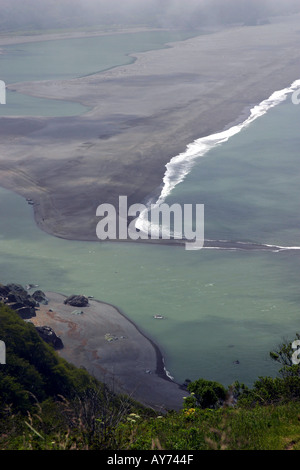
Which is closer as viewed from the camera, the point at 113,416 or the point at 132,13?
the point at 113,416

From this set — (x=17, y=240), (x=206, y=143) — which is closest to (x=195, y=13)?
(x=206, y=143)

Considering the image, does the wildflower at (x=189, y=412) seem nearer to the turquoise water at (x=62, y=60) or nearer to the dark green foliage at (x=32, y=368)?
the dark green foliage at (x=32, y=368)

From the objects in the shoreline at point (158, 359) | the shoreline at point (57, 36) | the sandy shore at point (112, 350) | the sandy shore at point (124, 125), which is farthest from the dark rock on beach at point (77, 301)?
the shoreline at point (57, 36)

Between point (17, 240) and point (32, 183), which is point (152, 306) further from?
point (32, 183)

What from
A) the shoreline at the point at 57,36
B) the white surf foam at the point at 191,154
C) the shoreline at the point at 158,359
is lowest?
the shoreline at the point at 158,359

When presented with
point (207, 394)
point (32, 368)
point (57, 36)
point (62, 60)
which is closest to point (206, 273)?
point (32, 368)

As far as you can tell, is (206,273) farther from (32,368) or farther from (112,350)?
(32,368)

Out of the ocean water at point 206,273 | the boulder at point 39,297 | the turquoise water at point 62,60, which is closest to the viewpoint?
the ocean water at point 206,273
